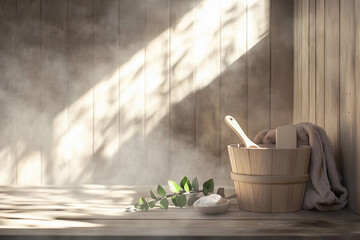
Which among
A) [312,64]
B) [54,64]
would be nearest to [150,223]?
[312,64]

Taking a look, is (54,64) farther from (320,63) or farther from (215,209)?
(320,63)

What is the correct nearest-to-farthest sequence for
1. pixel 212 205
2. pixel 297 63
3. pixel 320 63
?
pixel 212 205 < pixel 320 63 < pixel 297 63

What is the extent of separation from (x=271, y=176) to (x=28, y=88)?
134 cm

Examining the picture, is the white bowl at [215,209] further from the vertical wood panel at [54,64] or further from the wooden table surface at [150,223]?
the vertical wood panel at [54,64]

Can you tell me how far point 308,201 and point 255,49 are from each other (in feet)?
2.92

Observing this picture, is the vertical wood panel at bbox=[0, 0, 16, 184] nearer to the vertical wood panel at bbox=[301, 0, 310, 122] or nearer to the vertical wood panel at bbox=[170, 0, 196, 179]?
the vertical wood panel at bbox=[170, 0, 196, 179]

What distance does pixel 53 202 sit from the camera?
1.69 metres

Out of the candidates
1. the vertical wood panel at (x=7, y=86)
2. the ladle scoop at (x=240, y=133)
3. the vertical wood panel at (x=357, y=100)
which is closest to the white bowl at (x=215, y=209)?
the ladle scoop at (x=240, y=133)

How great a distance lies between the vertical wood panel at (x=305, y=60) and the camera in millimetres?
1910

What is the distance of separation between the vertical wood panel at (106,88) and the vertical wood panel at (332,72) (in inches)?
39.9

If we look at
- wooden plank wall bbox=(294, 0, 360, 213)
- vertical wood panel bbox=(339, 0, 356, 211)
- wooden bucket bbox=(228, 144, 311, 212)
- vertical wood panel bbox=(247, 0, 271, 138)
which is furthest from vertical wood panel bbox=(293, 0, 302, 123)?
wooden bucket bbox=(228, 144, 311, 212)

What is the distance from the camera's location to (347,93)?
1473 mm

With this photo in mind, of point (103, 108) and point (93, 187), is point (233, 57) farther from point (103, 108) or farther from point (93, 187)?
point (93, 187)

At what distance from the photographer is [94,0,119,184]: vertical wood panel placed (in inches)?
83.5
